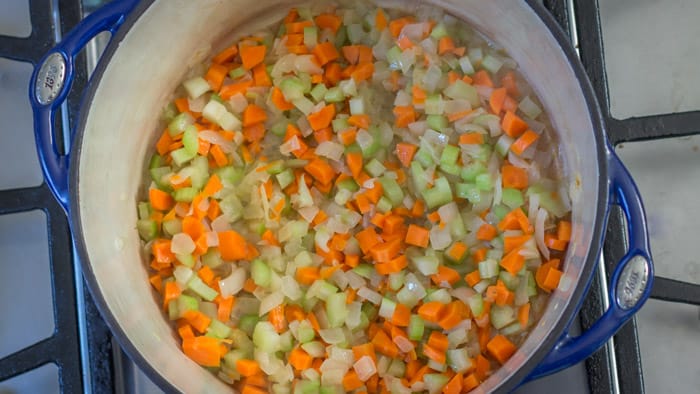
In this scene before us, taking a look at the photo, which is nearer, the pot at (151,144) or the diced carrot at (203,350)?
the pot at (151,144)

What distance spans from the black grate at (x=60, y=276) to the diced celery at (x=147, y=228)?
0.11 m

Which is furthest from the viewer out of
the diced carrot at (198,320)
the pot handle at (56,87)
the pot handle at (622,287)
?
the diced carrot at (198,320)

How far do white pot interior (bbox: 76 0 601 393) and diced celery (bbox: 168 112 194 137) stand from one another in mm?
36

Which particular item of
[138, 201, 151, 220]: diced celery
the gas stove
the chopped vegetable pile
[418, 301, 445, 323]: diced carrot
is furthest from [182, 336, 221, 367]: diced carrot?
[418, 301, 445, 323]: diced carrot

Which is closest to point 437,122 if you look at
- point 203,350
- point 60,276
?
point 203,350

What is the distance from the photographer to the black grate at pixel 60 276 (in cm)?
114

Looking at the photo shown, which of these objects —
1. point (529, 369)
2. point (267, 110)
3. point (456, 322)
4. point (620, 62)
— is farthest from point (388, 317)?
point (620, 62)

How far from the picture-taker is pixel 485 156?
112 cm

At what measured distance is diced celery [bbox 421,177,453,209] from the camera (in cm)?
111

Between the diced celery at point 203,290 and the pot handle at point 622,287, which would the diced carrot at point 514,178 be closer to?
the pot handle at point 622,287

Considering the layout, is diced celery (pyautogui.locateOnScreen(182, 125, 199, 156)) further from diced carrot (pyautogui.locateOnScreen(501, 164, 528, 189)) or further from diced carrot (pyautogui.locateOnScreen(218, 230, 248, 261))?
diced carrot (pyautogui.locateOnScreen(501, 164, 528, 189))

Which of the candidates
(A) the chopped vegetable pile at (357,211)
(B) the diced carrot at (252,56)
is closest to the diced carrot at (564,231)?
(A) the chopped vegetable pile at (357,211)

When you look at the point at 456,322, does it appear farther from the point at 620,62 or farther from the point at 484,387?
the point at 620,62

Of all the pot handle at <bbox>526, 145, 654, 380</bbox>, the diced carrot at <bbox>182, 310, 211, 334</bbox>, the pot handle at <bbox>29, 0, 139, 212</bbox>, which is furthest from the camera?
the diced carrot at <bbox>182, 310, 211, 334</bbox>
